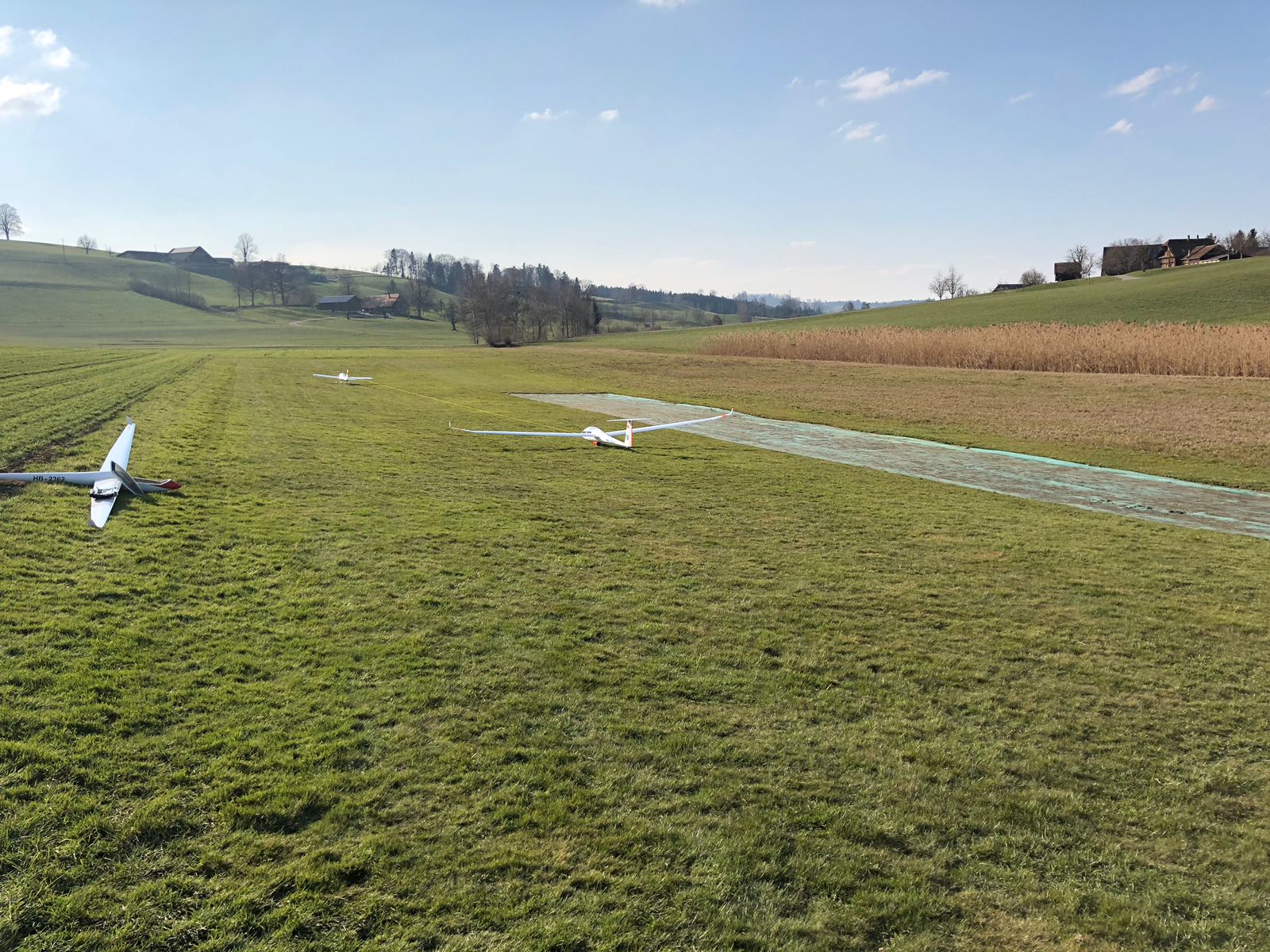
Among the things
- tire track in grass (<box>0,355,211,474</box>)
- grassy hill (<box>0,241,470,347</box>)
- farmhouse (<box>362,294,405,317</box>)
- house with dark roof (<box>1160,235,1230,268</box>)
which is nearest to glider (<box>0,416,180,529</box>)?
tire track in grass (<box>0,355,211,474</box>)

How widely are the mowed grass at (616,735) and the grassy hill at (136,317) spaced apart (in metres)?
89.0

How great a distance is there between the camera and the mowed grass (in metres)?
3.26

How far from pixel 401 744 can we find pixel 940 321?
74.6 meters

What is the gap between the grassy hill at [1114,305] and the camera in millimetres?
55094

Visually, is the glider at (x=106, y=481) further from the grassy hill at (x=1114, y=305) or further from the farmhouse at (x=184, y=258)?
the farmhouse at (x=184, y=258)

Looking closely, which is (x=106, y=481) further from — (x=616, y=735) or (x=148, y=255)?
(x=148, y=255)

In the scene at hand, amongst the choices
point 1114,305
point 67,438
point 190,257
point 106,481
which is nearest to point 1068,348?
point 106,481

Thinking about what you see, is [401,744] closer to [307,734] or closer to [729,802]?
[307,734]

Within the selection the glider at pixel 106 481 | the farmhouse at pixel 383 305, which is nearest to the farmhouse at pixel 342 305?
the farmhouse at pixel 383 305

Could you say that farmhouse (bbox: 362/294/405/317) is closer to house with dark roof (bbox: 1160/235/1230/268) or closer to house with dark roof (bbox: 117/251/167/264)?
house with dark roof (bbox: 117/251/167/264)

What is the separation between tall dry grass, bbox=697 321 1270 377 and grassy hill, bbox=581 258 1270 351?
75.2 ft

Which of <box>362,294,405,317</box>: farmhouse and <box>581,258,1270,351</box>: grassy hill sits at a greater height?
<box>362,294,405,317</box>: farmhouse

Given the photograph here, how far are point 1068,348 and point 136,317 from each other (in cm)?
12696

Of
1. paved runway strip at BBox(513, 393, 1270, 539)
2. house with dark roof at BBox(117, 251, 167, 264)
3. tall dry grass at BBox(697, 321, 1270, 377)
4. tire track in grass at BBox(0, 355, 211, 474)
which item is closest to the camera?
paved runway strip at BBox(513, 393, 1270, 539)
